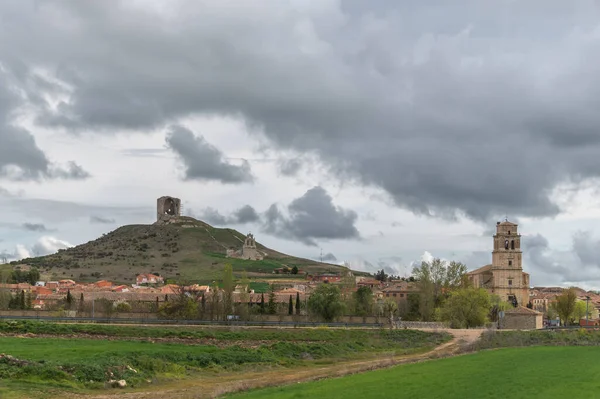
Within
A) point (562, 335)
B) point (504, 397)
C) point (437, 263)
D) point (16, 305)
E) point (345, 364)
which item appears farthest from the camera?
point (437, 263)

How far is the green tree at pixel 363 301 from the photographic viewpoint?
338 ft

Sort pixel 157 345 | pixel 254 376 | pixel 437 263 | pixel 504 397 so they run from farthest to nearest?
pixel 437 263 → pixel 157 345 → pixel 254 376 → pixel 504 397

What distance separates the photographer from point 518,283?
131 meters

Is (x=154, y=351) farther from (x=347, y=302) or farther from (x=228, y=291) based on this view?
(x=347, y=302)

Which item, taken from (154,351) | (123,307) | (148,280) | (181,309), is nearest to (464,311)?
(181,309)

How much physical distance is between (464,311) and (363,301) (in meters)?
18.2

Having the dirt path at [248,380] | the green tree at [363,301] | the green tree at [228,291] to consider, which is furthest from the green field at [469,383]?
the green tree at [363,301]

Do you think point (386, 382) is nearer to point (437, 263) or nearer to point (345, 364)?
point (345, 364)

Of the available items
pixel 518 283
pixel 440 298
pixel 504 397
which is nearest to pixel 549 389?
pixel 504 397

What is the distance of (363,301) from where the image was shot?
10419 centimetres

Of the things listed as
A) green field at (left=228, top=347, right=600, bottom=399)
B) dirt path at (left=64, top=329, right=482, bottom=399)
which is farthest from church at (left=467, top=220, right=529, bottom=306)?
green field at (left=228, top=347, right=600, bottom=399)

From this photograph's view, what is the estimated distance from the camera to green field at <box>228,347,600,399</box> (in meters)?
29.9

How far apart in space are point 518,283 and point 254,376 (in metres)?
96.1

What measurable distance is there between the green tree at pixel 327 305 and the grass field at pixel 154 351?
1421cm
